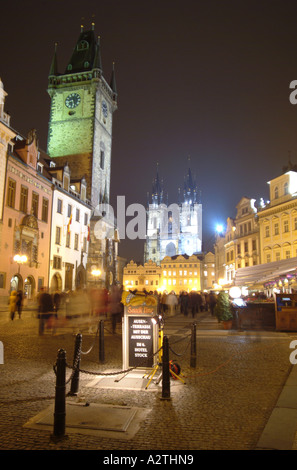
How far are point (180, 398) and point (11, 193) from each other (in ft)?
88.2

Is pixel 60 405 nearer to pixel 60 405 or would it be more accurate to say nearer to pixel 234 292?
pixel 60 405

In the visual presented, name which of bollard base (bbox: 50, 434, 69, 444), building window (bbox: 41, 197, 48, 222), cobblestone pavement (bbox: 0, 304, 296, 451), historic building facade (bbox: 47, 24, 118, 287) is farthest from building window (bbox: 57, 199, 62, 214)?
bollard base (bbox: 50, 434, 69, 444)

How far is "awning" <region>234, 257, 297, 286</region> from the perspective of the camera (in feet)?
61.2

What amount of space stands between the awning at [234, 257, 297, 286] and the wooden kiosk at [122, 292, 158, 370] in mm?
11990

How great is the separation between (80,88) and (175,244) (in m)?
91.0

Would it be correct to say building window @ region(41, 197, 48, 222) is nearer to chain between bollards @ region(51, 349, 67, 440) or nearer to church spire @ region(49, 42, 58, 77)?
church spire @ region(49, 42, 58, 77)

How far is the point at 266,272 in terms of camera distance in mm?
20969

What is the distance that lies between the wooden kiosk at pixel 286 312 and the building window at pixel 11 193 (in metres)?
22.0

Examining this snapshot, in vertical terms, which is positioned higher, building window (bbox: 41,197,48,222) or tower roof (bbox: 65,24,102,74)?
tower roof (bbox: 65,24,102,74)

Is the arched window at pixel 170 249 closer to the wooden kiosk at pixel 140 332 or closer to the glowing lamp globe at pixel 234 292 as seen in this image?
the glowing lamp globe at pixel 234 292

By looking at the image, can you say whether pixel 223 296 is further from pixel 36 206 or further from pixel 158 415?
pixel 36 206

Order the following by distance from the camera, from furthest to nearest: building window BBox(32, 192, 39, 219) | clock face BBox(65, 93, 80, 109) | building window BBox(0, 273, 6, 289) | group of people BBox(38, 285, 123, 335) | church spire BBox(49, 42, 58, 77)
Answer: church spire BBox(49, 42, 58, 77) < clock face BBox(65, 93, 80, 109) < building window BBox(32, 192, 39, 219) < building window BBox(0, 273, 6, 289) < group of people BBox(38, 285, 123, 335)

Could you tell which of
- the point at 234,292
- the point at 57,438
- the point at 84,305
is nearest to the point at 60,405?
the point at 57,438

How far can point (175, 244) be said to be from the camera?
135750mm
